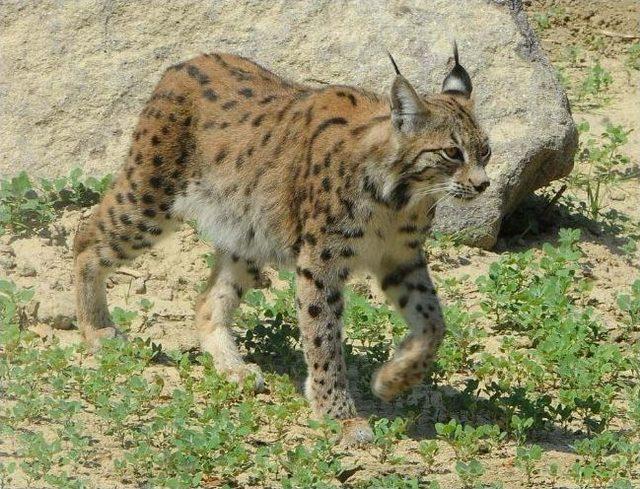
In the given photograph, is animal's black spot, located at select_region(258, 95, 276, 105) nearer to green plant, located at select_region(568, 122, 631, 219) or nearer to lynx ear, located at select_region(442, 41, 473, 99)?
lynx ear, located at select_region(442, 41, 473, 99)

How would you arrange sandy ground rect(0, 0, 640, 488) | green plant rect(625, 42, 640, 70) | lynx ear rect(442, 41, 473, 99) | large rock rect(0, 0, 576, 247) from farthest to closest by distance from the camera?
green plant rect(625, 42, 640, 70), large rock rect(0, 0, 576, 247), sandy ground rect(0, 0, 640, 488), lynx ear rect(442, 41, 473, 99)

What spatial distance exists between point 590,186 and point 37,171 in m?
4.50

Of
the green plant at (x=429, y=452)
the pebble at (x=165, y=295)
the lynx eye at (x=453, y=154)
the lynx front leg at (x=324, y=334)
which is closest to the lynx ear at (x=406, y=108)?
the lynx eye at (x=453, y=154)

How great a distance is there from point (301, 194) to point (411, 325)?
989 millimetres

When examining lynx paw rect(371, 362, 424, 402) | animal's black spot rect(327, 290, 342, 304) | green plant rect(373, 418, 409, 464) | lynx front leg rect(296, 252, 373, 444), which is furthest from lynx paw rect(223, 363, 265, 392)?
green plant rect(373, 418, 409, 464)

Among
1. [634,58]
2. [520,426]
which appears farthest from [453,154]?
[634,58]

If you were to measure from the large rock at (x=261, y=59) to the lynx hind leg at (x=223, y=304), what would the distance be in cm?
185

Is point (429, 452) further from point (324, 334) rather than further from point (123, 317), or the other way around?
point (123, 317)

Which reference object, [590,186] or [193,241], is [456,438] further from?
[590,186]

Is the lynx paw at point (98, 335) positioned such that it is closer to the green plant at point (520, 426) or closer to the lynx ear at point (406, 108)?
the lynx ear at point (406, 108)

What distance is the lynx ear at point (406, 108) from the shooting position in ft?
24.1

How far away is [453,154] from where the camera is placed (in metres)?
7.41

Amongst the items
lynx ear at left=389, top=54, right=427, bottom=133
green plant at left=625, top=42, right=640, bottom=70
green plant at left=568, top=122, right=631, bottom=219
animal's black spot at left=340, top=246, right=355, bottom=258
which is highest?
lynx ear at left=389, top=54, right=427, bottom=133

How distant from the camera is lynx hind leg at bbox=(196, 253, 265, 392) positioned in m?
8.59
